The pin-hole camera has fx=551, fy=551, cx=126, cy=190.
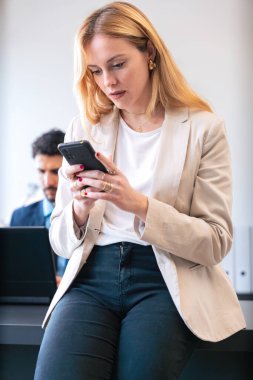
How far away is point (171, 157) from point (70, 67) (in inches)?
85.1

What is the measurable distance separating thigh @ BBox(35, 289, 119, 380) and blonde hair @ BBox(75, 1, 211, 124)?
0.42 metres

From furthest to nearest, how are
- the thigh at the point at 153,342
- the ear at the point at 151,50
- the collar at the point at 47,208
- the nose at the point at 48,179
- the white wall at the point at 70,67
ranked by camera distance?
the white wall at the point at 70,67
the nose at the point at 48,179
the collar at the point at 47,208
the ear at the point at 151,50
the thigh at the point at 153,342

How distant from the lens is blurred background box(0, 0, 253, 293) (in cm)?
294

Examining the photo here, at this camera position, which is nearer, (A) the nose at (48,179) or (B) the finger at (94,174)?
(B) the finger at (94,174)

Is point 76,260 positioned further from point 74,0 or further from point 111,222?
point 74,0

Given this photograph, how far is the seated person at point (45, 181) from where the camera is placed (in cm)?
258

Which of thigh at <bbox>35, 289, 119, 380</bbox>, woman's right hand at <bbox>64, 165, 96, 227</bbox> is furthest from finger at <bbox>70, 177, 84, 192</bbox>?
thigh at <bbox>35, 289, 119, 380</bbox>

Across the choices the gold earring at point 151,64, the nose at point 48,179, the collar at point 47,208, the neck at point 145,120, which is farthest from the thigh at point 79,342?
the nose at point 48,179

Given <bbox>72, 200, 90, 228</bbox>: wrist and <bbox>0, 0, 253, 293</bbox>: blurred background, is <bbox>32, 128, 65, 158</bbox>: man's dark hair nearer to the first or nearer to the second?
<bbox>0, 0, 253, 293</bbox>: blurred background

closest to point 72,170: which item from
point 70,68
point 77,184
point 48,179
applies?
point 77,184

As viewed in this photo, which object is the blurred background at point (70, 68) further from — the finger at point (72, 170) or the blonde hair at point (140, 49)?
the finger at point (72, 170)

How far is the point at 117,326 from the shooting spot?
3.45 feet

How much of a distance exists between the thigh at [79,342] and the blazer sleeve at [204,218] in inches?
6.9

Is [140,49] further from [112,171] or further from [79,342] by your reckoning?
[79,342]
